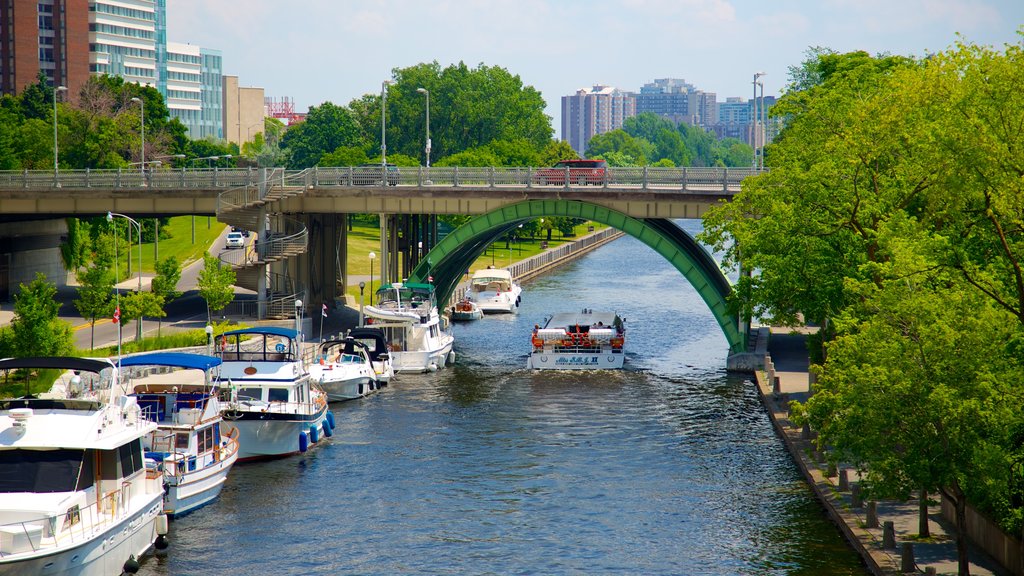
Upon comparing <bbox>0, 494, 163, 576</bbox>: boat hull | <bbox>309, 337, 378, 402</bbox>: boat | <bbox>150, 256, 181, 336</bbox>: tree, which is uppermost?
<bbox>150, 256, 181, 336</bbox>: tree

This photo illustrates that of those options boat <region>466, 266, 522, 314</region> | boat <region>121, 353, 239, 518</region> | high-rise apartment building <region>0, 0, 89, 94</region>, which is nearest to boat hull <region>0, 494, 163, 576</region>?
boat <region>121, 353, 239, 518</region>

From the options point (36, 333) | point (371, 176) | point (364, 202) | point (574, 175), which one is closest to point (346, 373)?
point (36, 333)

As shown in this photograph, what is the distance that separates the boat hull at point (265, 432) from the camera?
4928 centimetres

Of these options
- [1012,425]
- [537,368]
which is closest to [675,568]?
[1012,425]

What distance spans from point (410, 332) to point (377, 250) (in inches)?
2312

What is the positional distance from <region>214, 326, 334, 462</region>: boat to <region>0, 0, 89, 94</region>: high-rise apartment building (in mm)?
134823

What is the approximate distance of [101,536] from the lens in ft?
112

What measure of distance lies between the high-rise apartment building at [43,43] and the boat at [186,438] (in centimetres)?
14003

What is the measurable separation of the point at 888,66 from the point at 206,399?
46.4 m

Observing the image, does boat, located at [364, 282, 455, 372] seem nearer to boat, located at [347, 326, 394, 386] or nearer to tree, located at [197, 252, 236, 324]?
boat, located at [347, 326, 394, 386]

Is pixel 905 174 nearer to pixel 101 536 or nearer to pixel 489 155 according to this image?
pixel 101 536

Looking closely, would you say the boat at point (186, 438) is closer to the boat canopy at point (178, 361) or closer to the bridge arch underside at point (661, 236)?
the boat canopy at point (178, 361)

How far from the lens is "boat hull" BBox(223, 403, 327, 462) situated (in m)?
49.3

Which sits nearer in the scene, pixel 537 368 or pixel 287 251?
pixel 537 368
